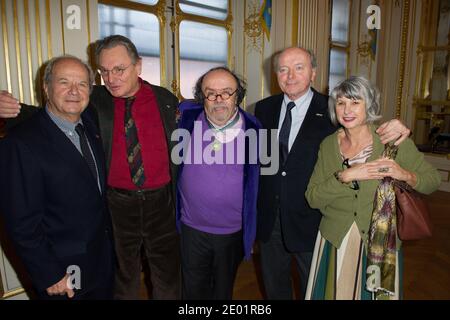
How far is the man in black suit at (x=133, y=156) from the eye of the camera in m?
2.21

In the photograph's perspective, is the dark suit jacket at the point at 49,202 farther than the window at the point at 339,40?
No

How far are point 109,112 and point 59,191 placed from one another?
2.44 feet

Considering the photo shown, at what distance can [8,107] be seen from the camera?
5.79 feet

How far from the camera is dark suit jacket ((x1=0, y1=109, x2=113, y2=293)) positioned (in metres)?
1.60

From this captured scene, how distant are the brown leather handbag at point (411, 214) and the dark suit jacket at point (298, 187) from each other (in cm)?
56

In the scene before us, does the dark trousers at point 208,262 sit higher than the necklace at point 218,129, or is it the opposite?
the necklace at point 218,129

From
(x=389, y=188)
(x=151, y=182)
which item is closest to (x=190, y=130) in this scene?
(x=151, y=182)

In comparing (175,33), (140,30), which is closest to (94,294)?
(140,30)

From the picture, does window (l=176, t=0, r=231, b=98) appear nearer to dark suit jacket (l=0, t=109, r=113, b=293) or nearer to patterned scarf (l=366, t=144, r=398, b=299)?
dark suit jacket (l=0, t=109, r=113, b=293)

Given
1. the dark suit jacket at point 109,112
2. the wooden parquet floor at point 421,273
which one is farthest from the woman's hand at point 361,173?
the wooden parquet floor at point 421,273

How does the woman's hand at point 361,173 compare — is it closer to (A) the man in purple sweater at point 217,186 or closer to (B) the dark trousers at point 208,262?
(A) the man in purple sweater at point 217,186

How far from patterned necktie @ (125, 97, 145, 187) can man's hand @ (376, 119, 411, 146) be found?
146 cm

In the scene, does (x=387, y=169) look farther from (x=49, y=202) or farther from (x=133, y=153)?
(x=49, y=202)

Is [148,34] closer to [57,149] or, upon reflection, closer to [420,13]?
[57,149]
